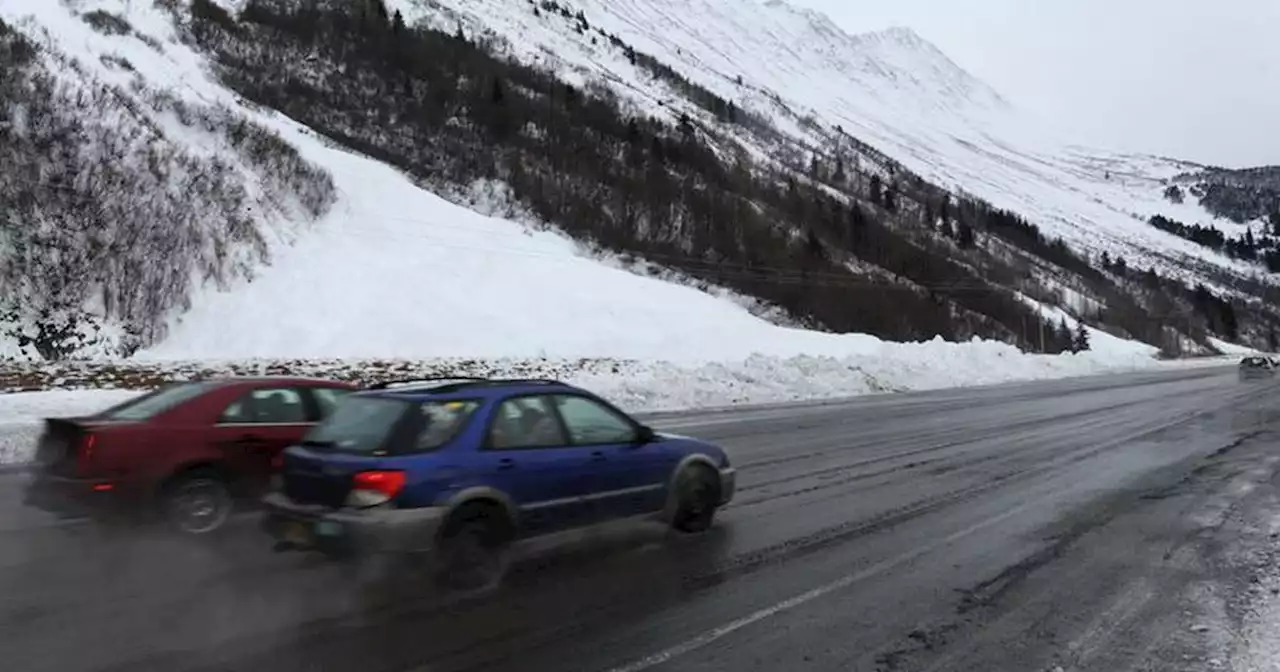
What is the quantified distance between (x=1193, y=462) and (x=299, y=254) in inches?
1412

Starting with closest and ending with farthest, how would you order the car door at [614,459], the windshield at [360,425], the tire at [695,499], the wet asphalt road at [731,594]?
the wet asphalt road at [731,594] → the windshield at [360,425] → the car door at [614,459] → the tire at [695,499]

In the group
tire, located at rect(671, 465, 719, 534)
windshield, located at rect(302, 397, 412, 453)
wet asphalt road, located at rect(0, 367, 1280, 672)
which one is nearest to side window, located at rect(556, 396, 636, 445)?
tire, located at rect(671, 465, 719, 534)

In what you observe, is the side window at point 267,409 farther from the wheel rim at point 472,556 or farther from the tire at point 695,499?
the tire at point 695,499

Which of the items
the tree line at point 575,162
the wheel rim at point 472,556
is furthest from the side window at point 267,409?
the tree line at point 575,162

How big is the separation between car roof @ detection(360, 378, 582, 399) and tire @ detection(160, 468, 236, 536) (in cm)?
225

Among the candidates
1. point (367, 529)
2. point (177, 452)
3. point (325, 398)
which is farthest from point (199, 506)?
point (367, 529)

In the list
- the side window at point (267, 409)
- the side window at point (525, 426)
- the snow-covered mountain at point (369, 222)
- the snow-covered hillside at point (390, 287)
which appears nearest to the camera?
the side window at point (525, 426)

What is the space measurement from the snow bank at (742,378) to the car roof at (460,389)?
8855 millimetres

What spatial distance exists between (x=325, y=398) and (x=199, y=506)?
1643mm

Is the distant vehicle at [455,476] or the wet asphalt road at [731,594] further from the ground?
the distant vehicle at [455,476]

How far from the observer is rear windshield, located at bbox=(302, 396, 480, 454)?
22.9ft

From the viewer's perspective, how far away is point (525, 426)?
7566mm

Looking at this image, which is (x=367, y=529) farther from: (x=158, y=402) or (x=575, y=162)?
(x=575, y=162)

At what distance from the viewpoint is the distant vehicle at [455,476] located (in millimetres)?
6730
